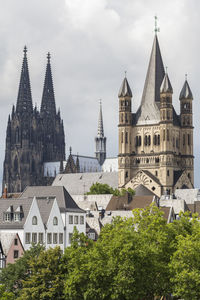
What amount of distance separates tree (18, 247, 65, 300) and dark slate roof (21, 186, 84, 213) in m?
25.8

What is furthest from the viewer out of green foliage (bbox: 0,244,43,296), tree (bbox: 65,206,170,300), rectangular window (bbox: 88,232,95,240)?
rectangular window (bbox: 88,232,95,240)

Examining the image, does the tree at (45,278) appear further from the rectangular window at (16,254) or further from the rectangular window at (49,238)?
the rectangular window at (49,238)

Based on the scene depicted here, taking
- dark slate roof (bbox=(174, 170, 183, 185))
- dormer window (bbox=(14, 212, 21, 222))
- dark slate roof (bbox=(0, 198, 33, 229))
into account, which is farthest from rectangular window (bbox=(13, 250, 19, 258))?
dark slate roof (bbox=(174, 170, 183, 185))

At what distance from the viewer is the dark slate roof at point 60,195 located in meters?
104

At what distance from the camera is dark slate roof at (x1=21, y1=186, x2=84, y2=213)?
104 m

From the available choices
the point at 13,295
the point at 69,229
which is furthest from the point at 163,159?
the point at 13,295

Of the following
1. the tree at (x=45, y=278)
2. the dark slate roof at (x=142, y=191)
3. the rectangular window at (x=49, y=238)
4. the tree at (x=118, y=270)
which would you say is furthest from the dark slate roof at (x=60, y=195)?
the dark slate roof at (x=142, y=191)

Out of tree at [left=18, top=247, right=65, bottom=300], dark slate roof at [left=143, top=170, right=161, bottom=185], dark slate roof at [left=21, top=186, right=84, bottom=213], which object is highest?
dark slate roof at [left=143, top=170, right=161, bottom=185]

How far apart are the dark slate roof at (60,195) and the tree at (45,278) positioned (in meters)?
25.8

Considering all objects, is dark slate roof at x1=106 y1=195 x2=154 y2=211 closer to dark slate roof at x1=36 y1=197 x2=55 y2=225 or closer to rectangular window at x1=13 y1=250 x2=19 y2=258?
dark slate roof at x1=36 y1=197 x2=55 y2=225

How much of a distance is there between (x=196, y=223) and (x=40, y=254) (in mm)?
16793

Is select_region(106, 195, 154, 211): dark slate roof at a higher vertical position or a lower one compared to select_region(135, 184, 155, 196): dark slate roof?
lower

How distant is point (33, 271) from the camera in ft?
250

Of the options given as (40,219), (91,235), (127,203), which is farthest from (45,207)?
(127,203)
